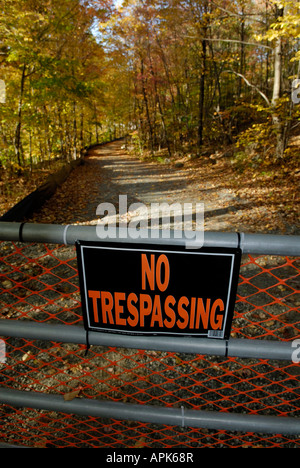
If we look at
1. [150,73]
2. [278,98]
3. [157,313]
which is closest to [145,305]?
[157,313]

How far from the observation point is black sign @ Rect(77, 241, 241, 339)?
1.25 metres

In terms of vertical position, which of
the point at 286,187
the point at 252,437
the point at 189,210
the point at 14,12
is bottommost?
the point at 252,437

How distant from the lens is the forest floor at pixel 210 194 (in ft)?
22.6

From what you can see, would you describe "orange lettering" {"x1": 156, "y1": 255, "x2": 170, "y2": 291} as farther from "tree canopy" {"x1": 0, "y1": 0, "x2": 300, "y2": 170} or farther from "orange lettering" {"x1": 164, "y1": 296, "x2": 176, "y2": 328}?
"tree canopy" {"x1": 0, "y1": 0, "x2": 300, "y2": 170}

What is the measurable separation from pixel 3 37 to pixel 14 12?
0.75 meters

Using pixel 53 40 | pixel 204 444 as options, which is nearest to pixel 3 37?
pixel 53 40

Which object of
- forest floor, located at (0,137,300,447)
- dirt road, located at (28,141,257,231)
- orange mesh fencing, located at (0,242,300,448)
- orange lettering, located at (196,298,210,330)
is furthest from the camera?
dirt road, located at (28,141,257,231)

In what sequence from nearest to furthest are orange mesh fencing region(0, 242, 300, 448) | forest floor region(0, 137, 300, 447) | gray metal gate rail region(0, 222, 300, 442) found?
1. gray metal gate rail region(0, 222, 300, 442)
2. orange mesh fencing region(0, 242, 300, 448)
3. forest floor region(0, 137, 300, 447)

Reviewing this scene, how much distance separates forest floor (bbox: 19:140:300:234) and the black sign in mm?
5387

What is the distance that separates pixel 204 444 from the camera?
221 cm

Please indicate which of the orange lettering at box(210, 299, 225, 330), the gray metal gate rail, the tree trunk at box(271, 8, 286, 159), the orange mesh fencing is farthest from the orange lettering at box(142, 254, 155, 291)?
the tree trunk at box(271, 8, 286, 159)

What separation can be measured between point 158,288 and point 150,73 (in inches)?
848

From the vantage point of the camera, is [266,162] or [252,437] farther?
[266,162]
